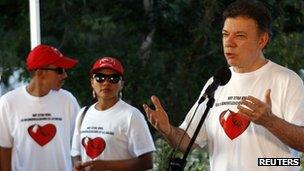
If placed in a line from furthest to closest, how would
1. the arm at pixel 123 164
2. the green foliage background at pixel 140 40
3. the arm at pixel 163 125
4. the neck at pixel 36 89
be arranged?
the green foliage background at pixel 140 40 → the neck at pixel 36 89 → the arm at pixel 123 164 → the arm at pixel 163 125

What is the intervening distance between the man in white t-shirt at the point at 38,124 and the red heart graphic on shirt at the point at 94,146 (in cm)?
32

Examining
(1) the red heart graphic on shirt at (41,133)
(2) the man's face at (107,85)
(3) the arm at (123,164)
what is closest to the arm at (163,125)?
(3) the arm at (123,164)

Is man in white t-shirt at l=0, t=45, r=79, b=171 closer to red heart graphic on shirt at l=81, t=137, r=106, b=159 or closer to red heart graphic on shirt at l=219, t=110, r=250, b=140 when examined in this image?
red heart graphic on shirt at l=81, t=137, r=106, b=159

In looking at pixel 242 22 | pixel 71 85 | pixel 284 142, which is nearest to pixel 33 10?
pixel 242 22

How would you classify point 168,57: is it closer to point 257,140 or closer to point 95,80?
point 95,80

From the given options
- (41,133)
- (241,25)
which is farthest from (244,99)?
(41,133)

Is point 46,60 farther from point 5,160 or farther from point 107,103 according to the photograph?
point 5,160

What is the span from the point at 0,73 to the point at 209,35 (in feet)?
8.73

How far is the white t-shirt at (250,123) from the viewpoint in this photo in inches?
111

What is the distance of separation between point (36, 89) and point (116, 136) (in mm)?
642

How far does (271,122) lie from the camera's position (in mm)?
2562

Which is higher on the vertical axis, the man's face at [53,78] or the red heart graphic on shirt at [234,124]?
the man's face at [53,78]

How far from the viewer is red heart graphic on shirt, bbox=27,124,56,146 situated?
397 cm

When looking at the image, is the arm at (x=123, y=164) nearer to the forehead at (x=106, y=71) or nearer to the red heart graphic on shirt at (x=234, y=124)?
the forehead at (x=106, y=71)
